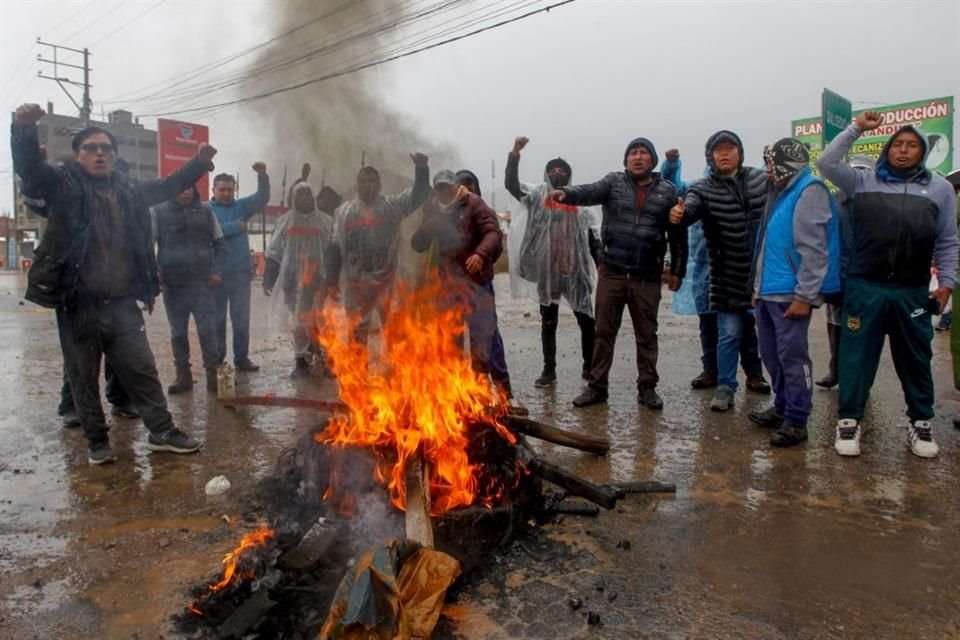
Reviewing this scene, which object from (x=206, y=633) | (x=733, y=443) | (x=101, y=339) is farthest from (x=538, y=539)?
(x=101, y=339)

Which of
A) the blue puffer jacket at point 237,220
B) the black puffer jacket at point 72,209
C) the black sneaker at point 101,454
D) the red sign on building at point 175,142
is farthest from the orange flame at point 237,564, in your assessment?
the red sign on building at point 175,142

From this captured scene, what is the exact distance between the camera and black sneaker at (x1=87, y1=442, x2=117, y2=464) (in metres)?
4.40

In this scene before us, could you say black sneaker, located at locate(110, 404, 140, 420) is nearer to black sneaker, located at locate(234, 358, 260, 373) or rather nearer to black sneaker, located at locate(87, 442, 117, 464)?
black sneaker, located at locate(87, 442, 117, 464)

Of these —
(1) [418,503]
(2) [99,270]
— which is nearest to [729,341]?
(1) [418,503]

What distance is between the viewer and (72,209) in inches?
167

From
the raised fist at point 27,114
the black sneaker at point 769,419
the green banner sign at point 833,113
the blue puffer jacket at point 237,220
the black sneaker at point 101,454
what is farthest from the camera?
the green banner sign at point 833,113

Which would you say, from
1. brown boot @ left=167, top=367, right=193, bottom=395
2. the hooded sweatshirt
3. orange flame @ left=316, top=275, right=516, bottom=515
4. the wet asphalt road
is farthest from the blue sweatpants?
brown boot @ left=167, top=367, right=193, bottom=395

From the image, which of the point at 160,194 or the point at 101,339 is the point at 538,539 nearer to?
the point at 101,339

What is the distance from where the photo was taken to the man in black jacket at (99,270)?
420 centimetres

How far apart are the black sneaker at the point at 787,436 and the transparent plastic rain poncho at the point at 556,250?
2.28 m

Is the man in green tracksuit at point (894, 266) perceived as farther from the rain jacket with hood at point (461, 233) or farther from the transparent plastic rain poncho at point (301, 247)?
the transparent plastic rain poncho at point (301, 247)

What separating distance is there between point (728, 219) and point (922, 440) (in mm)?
2202

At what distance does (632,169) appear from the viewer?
5.60 m

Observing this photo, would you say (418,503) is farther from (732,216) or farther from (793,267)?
(732,216)
